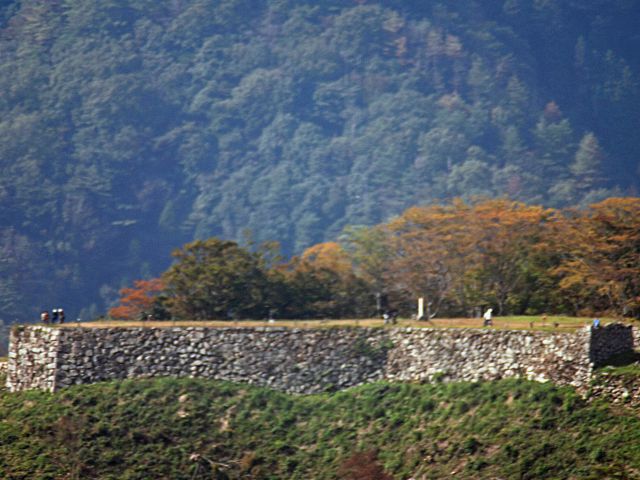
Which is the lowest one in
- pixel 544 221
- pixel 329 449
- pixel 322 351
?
pixel 329 449

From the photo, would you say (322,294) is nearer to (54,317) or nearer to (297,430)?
(297,430)

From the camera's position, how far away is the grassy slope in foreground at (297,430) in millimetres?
46125

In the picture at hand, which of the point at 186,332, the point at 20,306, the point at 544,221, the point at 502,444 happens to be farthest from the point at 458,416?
the point at 20,306

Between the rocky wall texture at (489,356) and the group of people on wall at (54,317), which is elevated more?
the group of people on wall at (54,317)

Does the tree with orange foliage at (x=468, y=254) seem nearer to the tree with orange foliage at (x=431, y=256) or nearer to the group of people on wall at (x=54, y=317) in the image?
the tree with orange foliage at (x=431, y=256)

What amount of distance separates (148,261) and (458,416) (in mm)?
136448

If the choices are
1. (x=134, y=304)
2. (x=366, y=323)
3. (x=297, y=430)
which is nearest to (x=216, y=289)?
(x=366, y=323)

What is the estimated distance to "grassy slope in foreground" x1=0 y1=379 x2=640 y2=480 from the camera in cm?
4612

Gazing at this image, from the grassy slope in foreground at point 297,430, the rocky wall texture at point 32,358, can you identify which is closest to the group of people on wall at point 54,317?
the rocky wall texture at point 32,358

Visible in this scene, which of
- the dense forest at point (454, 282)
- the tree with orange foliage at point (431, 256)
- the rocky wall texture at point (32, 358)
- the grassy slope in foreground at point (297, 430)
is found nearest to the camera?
the grassy slope in foreground at point (297, 430)

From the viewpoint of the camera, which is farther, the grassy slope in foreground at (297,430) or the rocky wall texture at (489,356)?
the rocky wall texture at (489,356)

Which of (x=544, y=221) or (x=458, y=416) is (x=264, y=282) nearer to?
(x=458, y=416)

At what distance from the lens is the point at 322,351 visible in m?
55.2

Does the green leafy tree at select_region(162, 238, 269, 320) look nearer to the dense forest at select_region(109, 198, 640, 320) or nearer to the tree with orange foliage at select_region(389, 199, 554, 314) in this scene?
the dense forest at select_region(109, 198, 640, 320)
